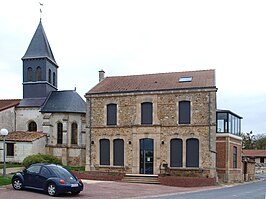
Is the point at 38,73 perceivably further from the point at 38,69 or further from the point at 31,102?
the point at 31,102

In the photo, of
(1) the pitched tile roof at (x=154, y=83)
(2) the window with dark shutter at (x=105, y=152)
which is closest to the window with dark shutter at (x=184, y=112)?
(1) the pitched tile roof at (x=154, y=83)

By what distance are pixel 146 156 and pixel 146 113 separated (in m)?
3.43

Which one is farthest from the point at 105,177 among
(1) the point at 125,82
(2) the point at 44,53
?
(2) the point at 44,53

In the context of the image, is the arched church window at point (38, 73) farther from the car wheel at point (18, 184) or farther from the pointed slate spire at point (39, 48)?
the car wheel at point (18, 184)

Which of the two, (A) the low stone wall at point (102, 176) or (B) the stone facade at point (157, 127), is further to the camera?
(B) the stone facade at point (157, 127)

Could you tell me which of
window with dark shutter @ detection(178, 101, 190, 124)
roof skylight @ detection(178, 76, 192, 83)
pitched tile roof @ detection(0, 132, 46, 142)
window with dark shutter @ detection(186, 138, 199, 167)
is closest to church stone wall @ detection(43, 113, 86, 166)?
pitched tile roof @ detection(0, 132, 46, 142)

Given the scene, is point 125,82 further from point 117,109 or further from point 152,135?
point 152,135

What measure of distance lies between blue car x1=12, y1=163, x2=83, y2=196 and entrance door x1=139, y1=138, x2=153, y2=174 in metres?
13.1

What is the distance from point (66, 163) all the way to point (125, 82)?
33.6 feet

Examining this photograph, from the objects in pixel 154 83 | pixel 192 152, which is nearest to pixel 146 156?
pixel 192 152

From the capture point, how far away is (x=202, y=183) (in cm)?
2533

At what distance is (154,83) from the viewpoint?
102 ft

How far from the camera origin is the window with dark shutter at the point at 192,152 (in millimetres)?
28406

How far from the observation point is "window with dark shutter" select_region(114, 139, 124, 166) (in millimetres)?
30438
